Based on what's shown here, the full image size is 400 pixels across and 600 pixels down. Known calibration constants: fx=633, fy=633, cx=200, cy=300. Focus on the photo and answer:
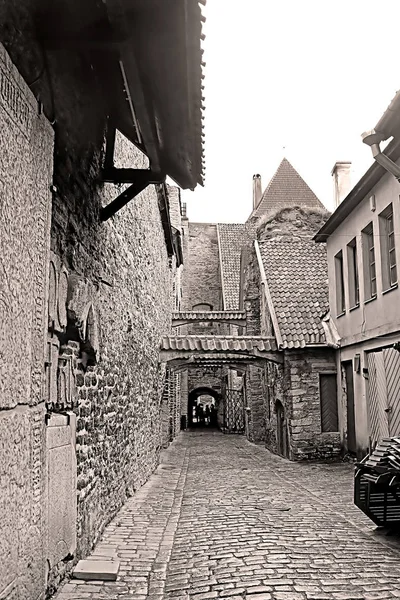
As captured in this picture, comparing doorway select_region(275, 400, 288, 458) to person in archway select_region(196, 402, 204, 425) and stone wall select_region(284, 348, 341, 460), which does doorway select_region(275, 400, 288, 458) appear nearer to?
stone wall select_region(284, 348, 341, 460)

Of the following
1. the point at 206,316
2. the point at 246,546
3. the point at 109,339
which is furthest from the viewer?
the point at 206,316

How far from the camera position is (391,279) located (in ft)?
38.1

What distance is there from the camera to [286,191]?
101 ft

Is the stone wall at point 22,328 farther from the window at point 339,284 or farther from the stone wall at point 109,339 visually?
the window at point 339,284

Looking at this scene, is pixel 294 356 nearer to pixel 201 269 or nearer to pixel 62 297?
pixel 62 297

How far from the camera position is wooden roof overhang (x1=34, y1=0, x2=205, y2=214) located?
11.5 ft

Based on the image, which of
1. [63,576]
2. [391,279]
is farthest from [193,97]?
[391,279]

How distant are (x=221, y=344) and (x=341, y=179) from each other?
22.8 ft

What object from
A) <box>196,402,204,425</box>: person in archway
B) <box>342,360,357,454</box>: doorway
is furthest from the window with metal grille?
<box>196,402,204,425</box>: person in archway

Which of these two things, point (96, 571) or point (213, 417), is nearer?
point (96, 571)

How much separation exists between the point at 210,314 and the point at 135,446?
15.2 m

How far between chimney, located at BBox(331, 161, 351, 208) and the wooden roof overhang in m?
14.7

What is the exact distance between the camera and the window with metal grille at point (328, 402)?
15094 mm

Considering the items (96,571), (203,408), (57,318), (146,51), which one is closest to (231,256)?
(203,408)
